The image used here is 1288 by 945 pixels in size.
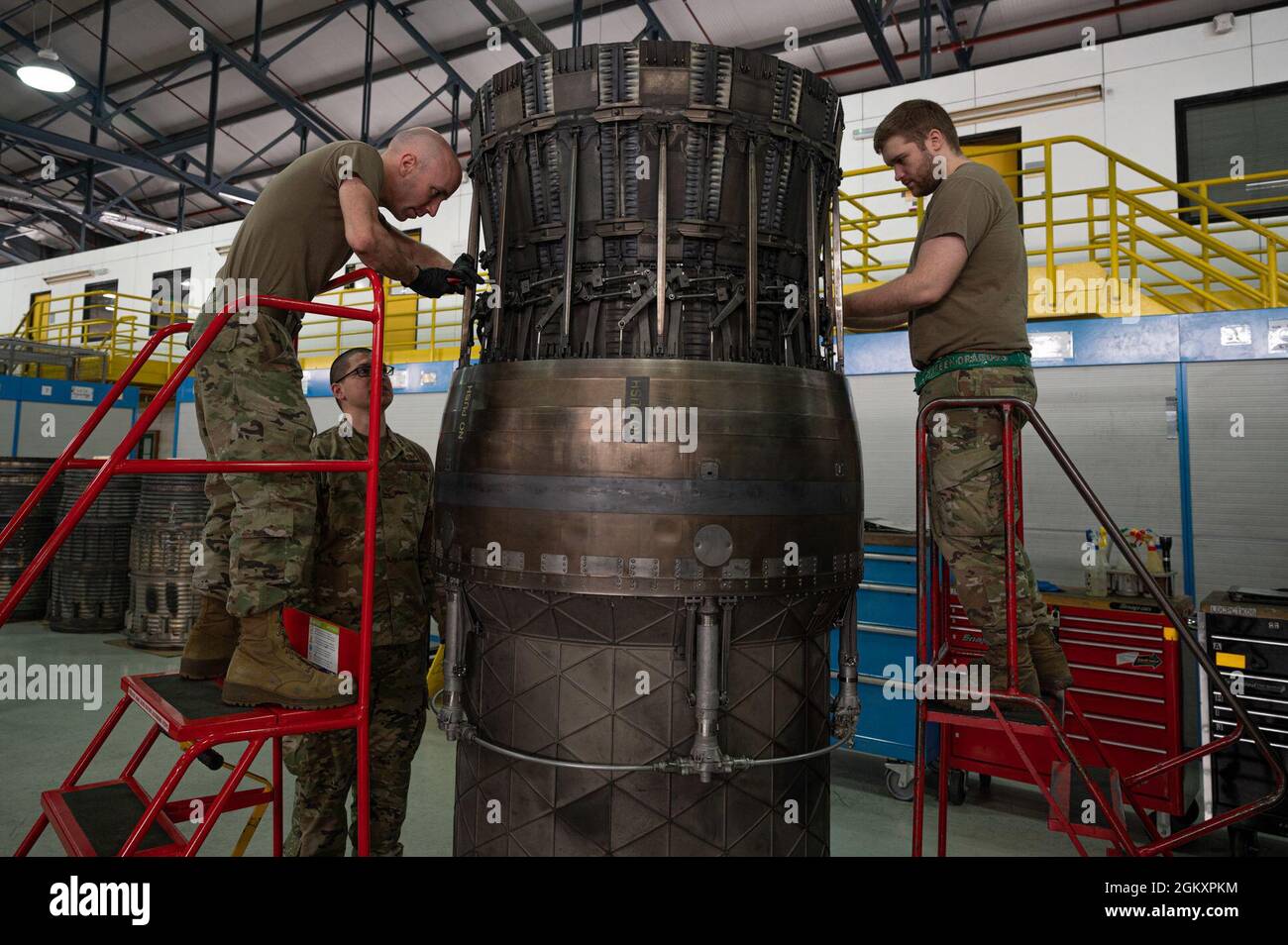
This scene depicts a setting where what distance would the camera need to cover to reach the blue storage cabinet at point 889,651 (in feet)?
19.4

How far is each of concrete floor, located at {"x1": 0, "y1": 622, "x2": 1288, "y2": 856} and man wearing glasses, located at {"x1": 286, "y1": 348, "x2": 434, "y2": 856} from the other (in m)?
1.07

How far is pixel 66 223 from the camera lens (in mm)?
26125

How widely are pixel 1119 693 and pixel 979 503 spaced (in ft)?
10.3

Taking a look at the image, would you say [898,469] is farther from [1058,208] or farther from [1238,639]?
[1058,208]

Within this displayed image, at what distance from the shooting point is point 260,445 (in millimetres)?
2918

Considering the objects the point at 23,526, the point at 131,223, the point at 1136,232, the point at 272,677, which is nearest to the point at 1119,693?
the point at 1136,232

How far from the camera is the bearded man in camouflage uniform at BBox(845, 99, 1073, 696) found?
11.1 ft

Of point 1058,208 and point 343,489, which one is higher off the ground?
point 1058,208

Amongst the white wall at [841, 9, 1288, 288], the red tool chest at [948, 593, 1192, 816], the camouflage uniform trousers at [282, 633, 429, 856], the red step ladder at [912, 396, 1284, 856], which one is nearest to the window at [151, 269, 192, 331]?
the white wall at [841, 9, 1288, 288]

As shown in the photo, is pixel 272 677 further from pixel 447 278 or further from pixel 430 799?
pixel 430 799

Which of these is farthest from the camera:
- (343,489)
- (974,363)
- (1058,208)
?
(1058,208)

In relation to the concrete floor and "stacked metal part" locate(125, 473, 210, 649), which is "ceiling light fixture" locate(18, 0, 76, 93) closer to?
"stacked metal part" locate(125, 473, 210, 649)

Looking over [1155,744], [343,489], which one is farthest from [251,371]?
[1155,744]
